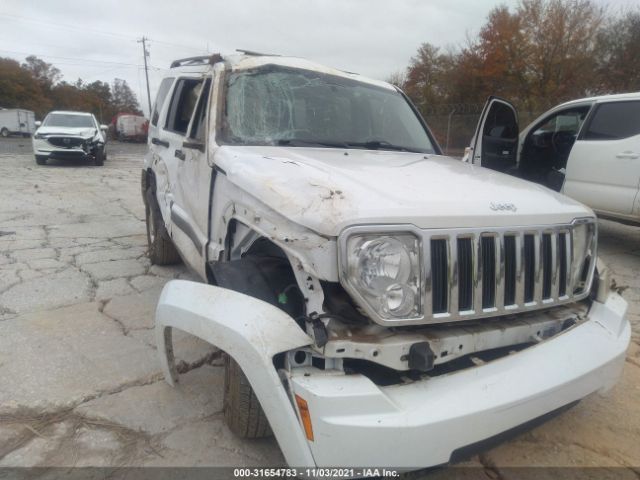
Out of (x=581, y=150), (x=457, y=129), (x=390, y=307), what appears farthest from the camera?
(x=457, y=129)

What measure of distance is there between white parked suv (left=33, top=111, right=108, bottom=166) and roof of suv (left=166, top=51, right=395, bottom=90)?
12391 mm

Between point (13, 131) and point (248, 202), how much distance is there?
45.1 meters

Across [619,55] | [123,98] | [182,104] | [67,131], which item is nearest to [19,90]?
[123,98]

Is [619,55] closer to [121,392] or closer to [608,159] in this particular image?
[608,159]

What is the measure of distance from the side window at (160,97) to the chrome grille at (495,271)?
3634mm

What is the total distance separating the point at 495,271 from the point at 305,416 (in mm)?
960

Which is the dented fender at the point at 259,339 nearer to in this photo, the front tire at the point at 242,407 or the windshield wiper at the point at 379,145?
the front tire at the point at 242,407

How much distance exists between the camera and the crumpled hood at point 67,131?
14656mm

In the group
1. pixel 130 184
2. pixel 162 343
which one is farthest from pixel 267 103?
pixel 130 184

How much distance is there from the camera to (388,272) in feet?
6.10

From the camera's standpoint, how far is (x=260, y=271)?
2.21 metres

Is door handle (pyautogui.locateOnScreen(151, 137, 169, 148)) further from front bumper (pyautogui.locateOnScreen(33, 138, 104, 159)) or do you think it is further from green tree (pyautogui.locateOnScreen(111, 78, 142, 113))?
green tree (pyautogui.locateOnScreen(111, 78, 142, 113))

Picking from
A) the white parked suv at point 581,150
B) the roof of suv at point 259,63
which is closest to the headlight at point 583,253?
the roof of suv at point 259,63

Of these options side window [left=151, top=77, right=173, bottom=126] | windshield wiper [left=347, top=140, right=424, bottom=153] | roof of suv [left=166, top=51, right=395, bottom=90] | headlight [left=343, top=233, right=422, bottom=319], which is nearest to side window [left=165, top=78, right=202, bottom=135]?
roof of suv [left=166, top=51, right=395, bottom=90]
